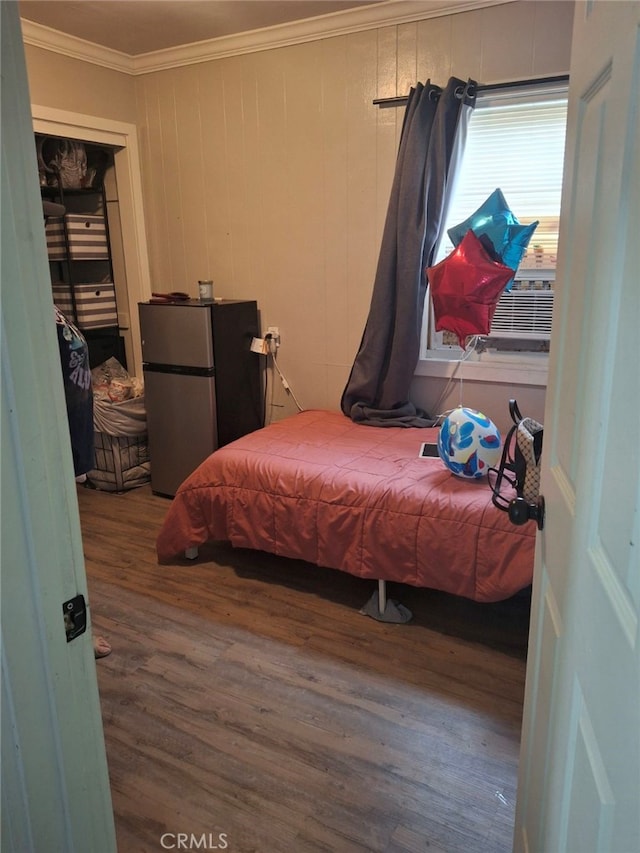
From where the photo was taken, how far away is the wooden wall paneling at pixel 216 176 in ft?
A: 12.1

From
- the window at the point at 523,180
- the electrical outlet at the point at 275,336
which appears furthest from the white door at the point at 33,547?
the electrical outlet at the point at 275,336

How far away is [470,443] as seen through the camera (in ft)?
8.11

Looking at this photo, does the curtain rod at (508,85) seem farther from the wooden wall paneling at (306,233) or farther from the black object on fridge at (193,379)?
the black object on fridge at (193,379)

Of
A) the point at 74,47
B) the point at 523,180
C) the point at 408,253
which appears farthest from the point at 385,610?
the point at 74,47

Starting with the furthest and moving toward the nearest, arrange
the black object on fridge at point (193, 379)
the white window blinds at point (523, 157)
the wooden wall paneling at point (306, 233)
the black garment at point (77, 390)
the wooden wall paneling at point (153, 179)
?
1. the wooden wall paneling at point (153, 179)
2. the black object on fridge at point (193, 379)
3. the wooden wall paneling at point (306, 233)
4. the white window blinds at point (523, 157)
5. the black garment at point (77, 390)

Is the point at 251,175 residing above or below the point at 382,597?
above

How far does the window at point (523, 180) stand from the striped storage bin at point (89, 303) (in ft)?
7.53

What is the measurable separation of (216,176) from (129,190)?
66 cm

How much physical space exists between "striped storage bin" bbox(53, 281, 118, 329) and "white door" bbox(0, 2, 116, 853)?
3.48 m

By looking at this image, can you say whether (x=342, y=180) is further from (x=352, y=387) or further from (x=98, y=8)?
(x=98, y=8)

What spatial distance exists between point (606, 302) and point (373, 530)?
5.77 feet

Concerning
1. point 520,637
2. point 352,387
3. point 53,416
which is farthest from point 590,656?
point 352,387

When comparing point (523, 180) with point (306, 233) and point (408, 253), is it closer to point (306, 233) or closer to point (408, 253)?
point (408, 253)

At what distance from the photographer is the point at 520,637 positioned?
8.04ft
